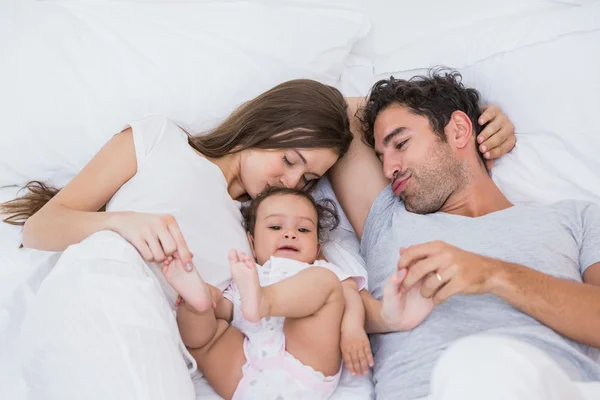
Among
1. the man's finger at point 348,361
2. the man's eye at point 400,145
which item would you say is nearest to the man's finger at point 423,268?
the man's finger at point 348,361

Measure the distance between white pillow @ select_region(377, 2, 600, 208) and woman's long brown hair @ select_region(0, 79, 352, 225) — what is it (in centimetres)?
48

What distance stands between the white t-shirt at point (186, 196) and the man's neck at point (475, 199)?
1.86 feet

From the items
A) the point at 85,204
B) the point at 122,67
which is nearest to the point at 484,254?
the point at 85,204

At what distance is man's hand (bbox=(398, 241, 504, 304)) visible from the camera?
1.20 m

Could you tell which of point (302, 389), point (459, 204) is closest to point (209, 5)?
point (459, 204)

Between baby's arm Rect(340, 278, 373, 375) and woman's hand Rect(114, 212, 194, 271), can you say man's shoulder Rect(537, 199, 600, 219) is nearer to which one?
baby's arm Rect(340, 278, 373, 375)

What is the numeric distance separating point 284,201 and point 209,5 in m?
A: 0.79

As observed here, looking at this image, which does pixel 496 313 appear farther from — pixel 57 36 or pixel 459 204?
pixel 57 36

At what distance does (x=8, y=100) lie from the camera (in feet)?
5.94

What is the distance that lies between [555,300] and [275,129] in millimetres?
838

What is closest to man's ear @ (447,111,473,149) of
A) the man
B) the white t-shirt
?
the man

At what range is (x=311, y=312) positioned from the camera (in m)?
1.34

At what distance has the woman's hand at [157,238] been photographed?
4.09 feet

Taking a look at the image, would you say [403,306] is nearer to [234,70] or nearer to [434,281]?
[434,281]
